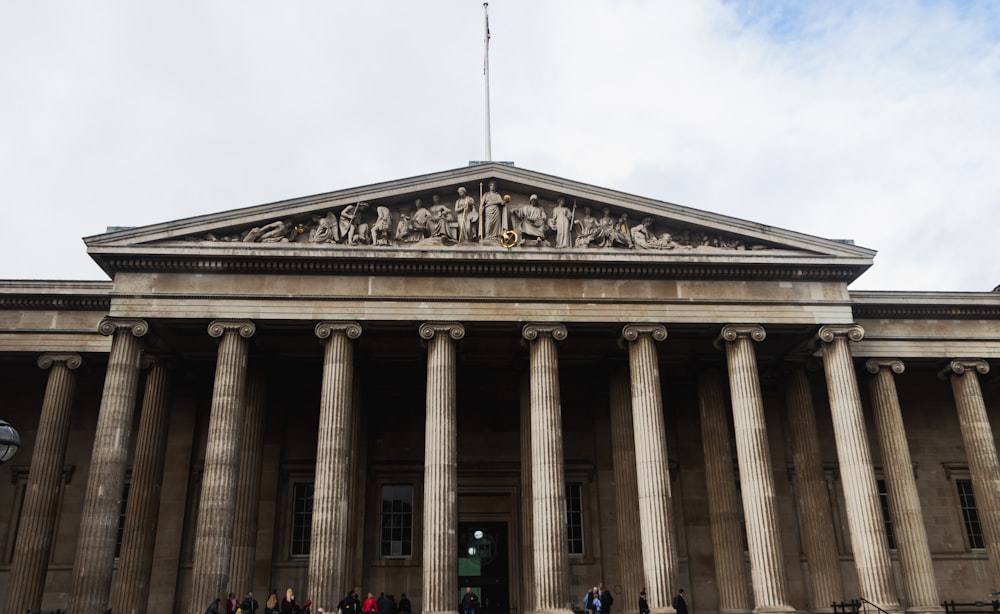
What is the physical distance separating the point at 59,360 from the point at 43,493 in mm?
4204

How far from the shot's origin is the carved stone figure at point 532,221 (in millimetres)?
25219

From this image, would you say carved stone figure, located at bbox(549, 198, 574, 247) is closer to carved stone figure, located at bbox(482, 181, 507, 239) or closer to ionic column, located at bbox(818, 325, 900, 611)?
carved stone figure, located at bbox(482, 181, 507, 239)

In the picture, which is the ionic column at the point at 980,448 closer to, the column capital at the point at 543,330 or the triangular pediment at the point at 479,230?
the triangular pediment at the point at 479,230

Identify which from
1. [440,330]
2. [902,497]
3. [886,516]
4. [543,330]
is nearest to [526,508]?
[543,330]

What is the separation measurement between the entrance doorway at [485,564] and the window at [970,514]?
16.8 metres

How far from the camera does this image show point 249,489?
1008 inches

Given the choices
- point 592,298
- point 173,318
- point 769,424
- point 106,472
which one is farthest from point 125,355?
point 769,424

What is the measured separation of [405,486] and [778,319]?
45.7ft

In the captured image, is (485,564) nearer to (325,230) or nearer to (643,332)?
(643,332)

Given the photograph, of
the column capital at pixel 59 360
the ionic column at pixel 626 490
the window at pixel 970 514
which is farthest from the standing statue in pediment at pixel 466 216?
the window at pixel 970 514

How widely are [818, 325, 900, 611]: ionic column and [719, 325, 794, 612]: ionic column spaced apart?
2186 mm

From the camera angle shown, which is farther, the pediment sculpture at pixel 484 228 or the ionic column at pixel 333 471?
the pediment sculpture at pixel 484 228

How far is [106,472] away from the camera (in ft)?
73.5

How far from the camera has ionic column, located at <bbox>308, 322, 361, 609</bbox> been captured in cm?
2173
